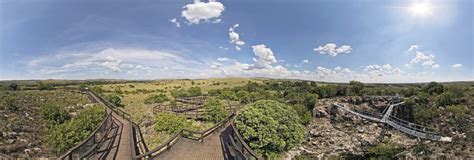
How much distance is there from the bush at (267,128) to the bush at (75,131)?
33.8ft

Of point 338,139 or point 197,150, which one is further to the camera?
point 338,139

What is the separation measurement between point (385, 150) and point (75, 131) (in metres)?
24.3

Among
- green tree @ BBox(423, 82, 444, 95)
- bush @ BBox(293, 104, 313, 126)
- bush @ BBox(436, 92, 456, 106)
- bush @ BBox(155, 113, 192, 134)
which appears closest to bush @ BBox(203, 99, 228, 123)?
bush @ BBox(155, 113, 192, 134)

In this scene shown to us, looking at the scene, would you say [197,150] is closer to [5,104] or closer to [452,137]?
[452,137]

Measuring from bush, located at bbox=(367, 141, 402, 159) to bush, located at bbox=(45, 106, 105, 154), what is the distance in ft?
73.3

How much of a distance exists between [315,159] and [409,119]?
15.7m

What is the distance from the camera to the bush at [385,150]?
23500 mm

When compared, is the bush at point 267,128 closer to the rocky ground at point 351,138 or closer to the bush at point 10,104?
the rocky ground at point 351,138

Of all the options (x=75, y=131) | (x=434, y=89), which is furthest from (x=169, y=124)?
(x=434, y=89)

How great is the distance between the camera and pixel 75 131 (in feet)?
61.9

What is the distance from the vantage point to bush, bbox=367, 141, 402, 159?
925 inches

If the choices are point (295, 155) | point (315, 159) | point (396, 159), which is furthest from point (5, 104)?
point (396, 159)

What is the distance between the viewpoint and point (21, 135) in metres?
22.6

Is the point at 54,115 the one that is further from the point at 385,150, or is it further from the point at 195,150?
the point at 385,150
